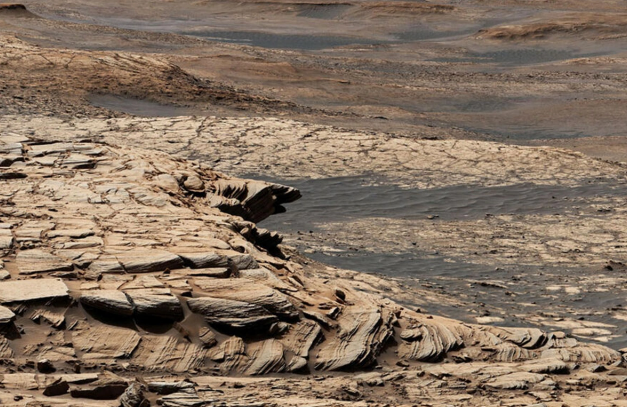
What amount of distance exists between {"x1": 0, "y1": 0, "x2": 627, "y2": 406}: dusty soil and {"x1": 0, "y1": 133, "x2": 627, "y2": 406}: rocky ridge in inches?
0.9

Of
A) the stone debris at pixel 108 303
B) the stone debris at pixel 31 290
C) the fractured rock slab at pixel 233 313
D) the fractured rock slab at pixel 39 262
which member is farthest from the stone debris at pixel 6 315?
the fractured rock slab at pixel 233 313

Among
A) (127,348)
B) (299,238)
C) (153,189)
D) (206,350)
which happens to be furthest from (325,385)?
(299,238)

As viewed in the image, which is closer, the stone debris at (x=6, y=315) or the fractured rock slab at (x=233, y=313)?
the stone debris at (x=6, y=315)

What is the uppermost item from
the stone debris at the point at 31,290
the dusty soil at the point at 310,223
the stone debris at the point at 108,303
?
the stone debris at the point at 31,290

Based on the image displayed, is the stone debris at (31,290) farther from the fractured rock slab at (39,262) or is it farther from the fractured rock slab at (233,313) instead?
the fractured rock slab at (233,313)

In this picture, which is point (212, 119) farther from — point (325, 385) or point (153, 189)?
point (325, 385)

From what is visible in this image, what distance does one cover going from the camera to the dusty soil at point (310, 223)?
22.6 feet

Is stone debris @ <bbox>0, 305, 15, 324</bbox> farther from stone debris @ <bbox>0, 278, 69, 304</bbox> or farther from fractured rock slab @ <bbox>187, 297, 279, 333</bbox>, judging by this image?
fractured rock slab @ <bbox>187, 297, 279, 333</bbox>

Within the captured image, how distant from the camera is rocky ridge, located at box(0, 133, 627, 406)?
6.43 m

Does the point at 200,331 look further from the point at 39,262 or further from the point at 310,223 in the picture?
the point at 310,223

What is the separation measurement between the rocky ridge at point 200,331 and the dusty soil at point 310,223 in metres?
0.02

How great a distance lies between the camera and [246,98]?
74.1 ft

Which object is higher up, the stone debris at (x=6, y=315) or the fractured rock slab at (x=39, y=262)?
the fractured rock slab at (x=39, y=262)

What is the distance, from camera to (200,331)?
23.3 ft
